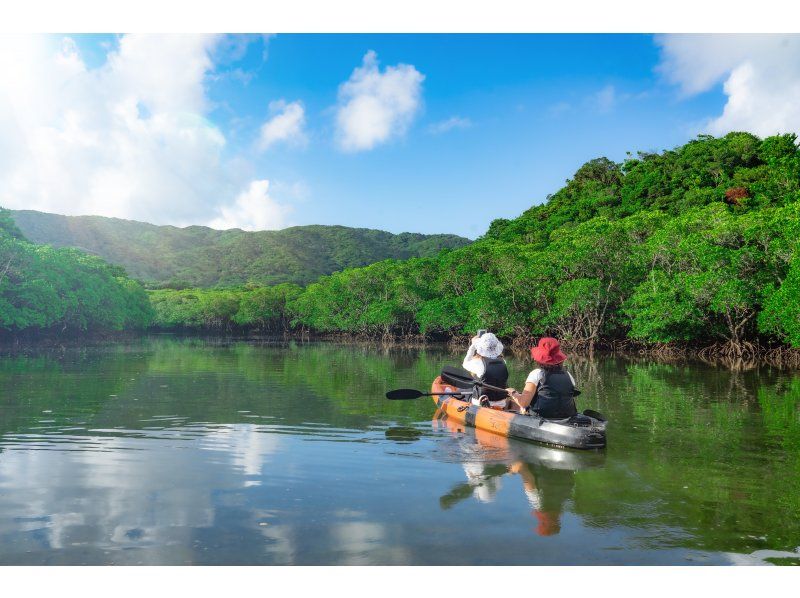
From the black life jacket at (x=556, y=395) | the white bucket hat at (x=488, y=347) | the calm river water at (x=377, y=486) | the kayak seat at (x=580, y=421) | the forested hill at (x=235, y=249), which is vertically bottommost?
the calm river water at (x=377, y=486)

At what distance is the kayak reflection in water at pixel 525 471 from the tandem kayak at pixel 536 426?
125mm

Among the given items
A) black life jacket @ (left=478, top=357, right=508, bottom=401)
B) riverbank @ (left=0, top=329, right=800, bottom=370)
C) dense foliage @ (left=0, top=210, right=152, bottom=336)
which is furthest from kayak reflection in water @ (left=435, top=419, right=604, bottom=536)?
dense foliage @ (left=0, top=210, right=152, bottom=336)

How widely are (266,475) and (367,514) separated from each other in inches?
71.1

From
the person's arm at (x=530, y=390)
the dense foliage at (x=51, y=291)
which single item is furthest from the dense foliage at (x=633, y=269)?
the dense foliage at (x=51, y=291)

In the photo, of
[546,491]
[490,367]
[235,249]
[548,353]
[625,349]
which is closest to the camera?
[546,491]

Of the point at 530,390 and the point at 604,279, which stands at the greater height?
the point at 604,279

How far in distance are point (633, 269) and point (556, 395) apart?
26.3 m

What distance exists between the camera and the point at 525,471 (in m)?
7.20

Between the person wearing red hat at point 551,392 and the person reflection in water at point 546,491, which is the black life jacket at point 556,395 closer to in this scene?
the person wearing red hat at point 551,392

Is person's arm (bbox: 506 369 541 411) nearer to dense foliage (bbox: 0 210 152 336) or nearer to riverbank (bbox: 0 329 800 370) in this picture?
riverbank (bbox: 0 329 800 370)

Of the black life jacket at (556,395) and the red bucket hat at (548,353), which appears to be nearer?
the red bucket hat at (548,353)

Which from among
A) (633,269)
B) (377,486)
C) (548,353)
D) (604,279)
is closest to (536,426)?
(548,353)

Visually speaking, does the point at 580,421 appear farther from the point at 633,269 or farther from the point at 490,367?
the point at 633,269

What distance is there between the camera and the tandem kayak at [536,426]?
8172mm
